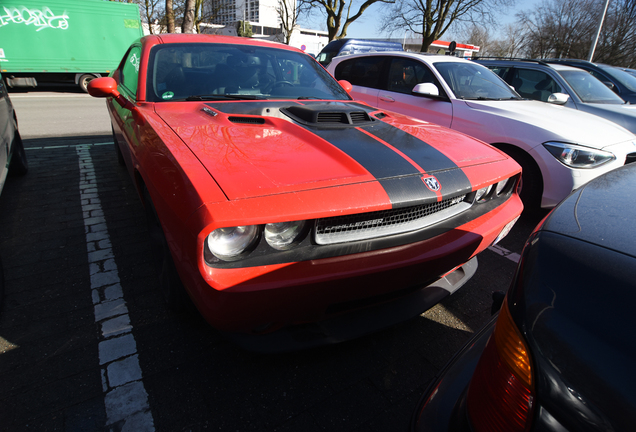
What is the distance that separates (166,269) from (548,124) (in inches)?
152

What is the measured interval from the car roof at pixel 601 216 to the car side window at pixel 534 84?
5.99 meters

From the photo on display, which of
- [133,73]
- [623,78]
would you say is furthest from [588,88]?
[133,73]

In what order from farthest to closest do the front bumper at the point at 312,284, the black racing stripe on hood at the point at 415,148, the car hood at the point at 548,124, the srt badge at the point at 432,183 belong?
1. the car hood at the point at 548,124
2. the black racing stripe on hood at the point at 415,148
3. the srt badge at the point at 432,183
4. the front bumper at the point at 312,284

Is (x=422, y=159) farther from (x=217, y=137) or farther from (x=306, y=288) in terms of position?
(x=217, y=137)

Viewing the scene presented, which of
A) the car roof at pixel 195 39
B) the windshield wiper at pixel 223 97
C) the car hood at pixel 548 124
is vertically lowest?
the car hood at pixel 548 124

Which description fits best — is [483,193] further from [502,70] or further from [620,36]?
[620,36]

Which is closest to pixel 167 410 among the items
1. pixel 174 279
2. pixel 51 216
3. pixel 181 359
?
pixel 181 359

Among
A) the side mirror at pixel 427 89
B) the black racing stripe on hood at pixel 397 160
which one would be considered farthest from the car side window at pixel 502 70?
the black racing stripe on hood at pixel 397 160

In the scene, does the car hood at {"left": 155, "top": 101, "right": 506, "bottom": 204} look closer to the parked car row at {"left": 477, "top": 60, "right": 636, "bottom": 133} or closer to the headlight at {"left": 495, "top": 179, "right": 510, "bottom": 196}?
the headlight at {"left": 495, "top": 179, "right": 510, "bottom": 196}

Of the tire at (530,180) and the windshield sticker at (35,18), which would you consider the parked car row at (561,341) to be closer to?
the tire at (530,180)

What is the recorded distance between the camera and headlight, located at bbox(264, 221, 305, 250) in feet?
4.80

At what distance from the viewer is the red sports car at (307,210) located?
1360 mm

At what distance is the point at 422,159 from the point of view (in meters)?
1.88

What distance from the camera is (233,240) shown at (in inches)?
55.4
